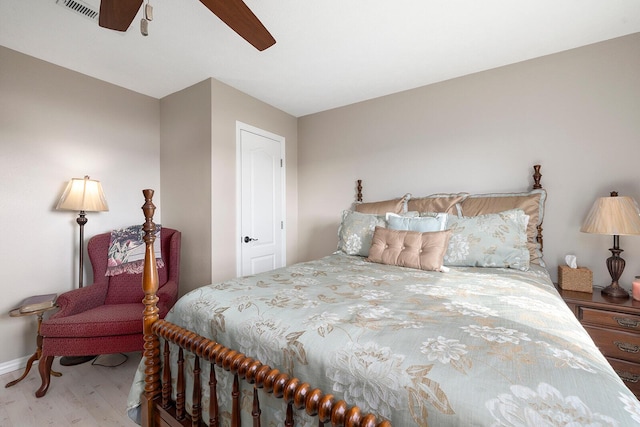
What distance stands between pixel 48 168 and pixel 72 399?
1.82 m

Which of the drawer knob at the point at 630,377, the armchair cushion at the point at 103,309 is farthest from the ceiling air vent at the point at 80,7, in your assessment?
the drawer knob at the point at 630,377

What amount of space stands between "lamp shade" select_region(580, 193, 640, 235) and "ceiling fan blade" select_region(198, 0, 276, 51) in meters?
2.34

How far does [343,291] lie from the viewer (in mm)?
1308

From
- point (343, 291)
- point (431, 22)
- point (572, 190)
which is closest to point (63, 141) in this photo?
point (343, 291)

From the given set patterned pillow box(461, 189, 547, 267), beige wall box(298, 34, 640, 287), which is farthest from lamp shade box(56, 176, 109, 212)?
patterned pillow box(461, 189, 547, 267)

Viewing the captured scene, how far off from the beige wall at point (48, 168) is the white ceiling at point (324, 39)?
202 mm

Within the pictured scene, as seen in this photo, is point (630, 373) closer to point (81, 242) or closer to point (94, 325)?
point (94, 325)

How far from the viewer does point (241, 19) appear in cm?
134

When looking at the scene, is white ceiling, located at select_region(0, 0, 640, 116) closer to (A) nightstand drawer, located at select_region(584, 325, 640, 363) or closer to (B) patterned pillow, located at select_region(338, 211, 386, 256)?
(B) patterned pillow, located at select_region(338, 211, 386, 256)

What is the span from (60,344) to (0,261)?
94cm

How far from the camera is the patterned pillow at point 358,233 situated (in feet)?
7.36

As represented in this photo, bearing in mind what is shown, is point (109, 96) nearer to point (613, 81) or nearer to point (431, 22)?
point (431, 22)

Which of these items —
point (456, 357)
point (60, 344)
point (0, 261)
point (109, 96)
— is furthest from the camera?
point (109, 96)

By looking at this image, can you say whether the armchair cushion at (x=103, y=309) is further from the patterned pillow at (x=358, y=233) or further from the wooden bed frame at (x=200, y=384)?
the patterned pillow at (x=358, y=233)
